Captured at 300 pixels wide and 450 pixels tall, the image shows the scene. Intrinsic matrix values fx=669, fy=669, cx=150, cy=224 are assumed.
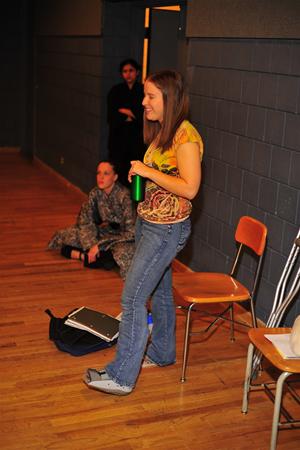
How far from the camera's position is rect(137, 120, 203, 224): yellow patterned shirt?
2.94 meters

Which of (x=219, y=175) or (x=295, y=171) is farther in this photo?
(x=219, y=175)

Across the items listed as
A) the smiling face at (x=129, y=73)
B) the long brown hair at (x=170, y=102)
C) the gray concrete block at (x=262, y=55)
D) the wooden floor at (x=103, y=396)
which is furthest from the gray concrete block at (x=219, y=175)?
the smiling face at (x=129, y=73)

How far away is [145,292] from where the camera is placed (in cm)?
299

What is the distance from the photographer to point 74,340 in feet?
11.7

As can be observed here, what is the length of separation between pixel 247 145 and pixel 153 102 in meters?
1.35

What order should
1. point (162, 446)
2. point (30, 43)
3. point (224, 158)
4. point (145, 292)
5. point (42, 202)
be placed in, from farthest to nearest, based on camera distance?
point (30, 43)
point (42, 202)
point (224, 158)
point (145, 292)
point (162, 446)

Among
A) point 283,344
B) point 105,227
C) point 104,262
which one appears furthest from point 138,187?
point 105,227

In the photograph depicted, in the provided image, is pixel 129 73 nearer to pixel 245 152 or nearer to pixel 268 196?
pixel 245 152

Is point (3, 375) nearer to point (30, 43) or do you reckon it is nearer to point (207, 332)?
point (207, 332)

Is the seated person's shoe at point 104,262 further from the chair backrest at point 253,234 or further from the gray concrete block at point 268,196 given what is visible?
the chair backrest at point 253,234

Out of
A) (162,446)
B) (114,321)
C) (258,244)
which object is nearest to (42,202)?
(114,321)

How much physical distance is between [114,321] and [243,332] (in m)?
0.80

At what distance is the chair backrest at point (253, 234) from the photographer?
3.31 meters

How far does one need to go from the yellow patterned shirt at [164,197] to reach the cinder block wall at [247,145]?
3.04ft
